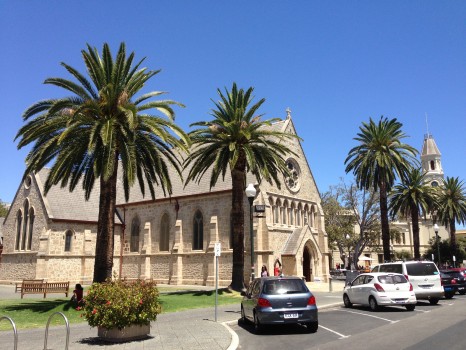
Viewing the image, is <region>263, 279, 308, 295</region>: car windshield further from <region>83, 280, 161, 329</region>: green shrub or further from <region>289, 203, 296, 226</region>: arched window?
<region>289, 203, 296, 226</region>: arched window

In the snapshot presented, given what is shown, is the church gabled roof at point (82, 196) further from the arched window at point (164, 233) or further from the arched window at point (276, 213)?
the arched window at point (276, 213)

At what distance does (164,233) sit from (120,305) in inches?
1139

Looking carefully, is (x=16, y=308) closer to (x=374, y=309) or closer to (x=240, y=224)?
(x=240, y=224)

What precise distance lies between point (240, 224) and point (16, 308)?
13.0 meters

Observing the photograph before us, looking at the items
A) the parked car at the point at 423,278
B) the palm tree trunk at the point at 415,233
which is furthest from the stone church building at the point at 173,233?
the parked car at the point at 423,278

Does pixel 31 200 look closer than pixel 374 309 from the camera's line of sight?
No

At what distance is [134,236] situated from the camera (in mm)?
41875

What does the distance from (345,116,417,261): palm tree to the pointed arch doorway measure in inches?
267

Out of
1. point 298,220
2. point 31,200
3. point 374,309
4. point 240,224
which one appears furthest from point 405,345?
point 31,200

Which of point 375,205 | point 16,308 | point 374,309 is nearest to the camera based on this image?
point 374,309

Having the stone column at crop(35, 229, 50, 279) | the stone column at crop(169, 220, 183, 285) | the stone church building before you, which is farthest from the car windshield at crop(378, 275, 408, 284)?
the stone column at crop(35, 229, 50, 279)

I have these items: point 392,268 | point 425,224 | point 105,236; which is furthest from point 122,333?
point 425,224

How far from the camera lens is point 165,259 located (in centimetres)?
3772

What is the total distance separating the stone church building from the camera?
32875 millimetres
